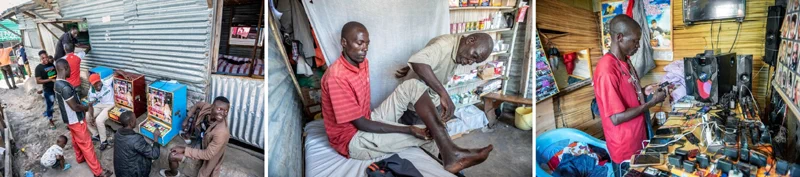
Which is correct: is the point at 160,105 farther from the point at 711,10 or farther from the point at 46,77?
the point at 711,10

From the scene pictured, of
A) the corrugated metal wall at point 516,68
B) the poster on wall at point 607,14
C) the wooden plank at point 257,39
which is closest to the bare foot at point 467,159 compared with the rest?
the corrugated metal wall at point 516,68

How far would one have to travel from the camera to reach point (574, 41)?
2035 millimetres

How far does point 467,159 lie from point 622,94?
918 millimetres

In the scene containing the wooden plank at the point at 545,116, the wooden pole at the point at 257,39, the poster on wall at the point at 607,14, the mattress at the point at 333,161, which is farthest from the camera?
the wooden plank at the point at 545,116

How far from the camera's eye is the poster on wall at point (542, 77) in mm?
1953

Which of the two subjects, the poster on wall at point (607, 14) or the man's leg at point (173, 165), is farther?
the poster on wall at point (607, 14)

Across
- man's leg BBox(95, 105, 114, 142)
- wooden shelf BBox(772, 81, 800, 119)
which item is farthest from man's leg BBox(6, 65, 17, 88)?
wooden shelf BBox(772, 81, 800, 119)

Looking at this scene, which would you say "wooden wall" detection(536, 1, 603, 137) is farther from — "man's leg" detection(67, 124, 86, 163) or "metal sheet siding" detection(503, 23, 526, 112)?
"man's leg" detection(67, 124, 86, 163)

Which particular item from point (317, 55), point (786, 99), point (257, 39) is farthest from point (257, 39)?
point (786, 99)

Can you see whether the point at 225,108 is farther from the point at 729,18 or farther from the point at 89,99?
the point at 729,18

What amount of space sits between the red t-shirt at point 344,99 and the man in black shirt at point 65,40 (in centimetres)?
125

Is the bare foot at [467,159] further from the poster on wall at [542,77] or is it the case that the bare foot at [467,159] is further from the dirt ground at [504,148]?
the poster on wall at [542,77]

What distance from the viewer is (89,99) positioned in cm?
186

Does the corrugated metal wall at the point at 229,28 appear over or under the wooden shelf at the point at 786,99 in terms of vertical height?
over
